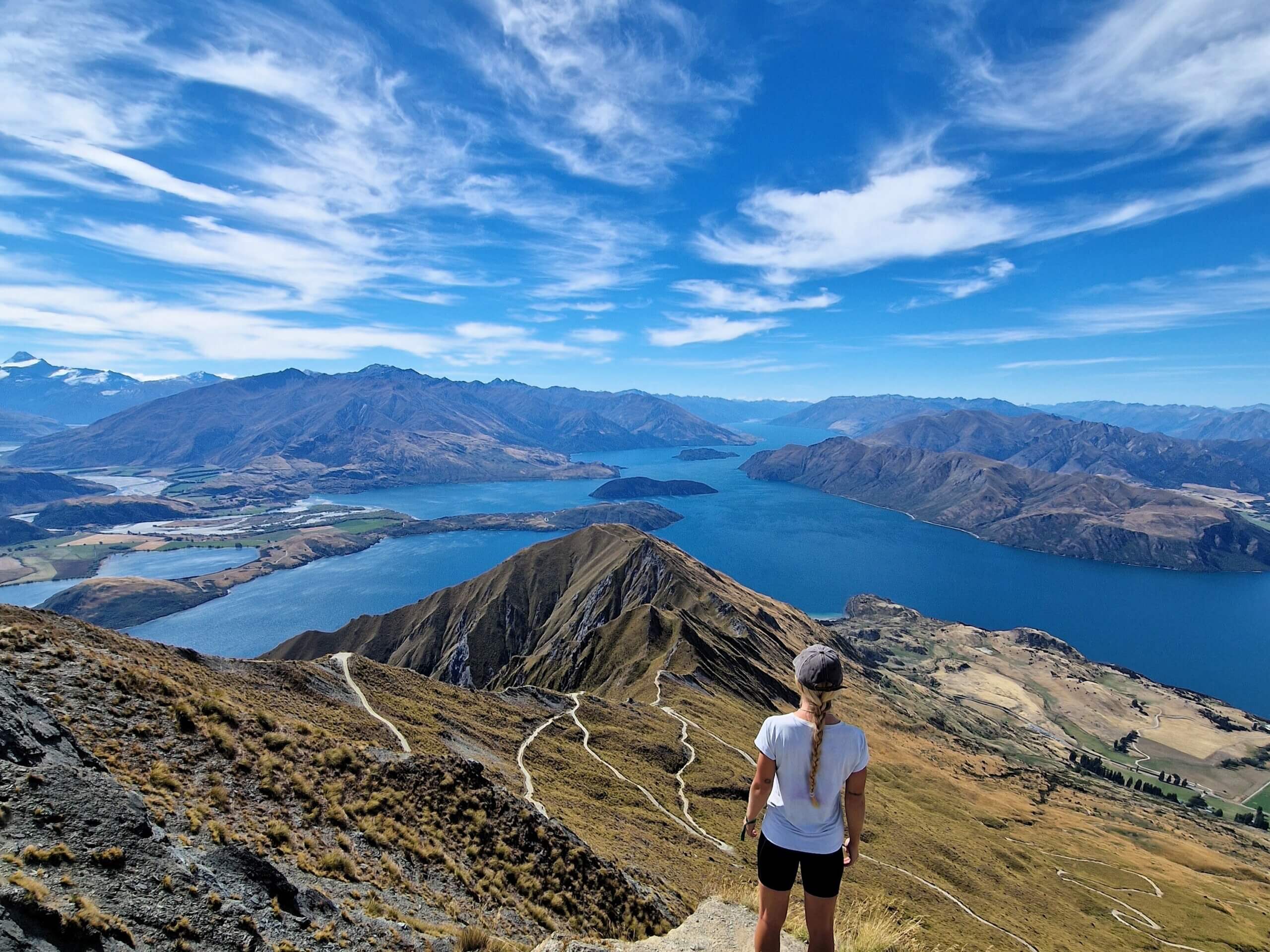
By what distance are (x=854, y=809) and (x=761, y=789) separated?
4.91 ft

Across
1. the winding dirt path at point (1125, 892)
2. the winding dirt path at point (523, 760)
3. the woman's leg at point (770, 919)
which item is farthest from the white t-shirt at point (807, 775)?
the winding dirt path at point (1125, 892)

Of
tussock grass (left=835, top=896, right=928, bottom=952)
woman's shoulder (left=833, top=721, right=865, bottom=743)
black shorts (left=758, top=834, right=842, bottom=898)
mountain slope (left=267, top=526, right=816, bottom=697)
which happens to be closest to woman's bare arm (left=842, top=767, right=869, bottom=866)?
black shorts (left=758, top=834, right=842, bottom=898)

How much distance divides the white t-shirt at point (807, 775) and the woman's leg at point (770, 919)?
2.59 feet

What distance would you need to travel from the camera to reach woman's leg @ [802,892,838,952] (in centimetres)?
779

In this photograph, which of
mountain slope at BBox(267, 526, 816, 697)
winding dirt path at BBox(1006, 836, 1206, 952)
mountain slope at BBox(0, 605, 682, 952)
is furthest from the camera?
mountain slope at BBox(267, 526, 816, 697)

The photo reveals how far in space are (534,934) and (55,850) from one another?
38.4 feet

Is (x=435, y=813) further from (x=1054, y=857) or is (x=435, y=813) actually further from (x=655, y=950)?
(x=1054, y=857)

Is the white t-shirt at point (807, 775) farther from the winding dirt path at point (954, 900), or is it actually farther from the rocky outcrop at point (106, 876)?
the winding dirt path at point (954, 900)

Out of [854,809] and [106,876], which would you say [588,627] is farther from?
[854,809]

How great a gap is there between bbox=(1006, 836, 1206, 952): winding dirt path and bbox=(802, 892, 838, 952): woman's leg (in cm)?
9627

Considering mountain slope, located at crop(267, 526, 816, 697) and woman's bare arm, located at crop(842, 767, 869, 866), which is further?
mountain slope, located at crop(267, 526, 816, 697)

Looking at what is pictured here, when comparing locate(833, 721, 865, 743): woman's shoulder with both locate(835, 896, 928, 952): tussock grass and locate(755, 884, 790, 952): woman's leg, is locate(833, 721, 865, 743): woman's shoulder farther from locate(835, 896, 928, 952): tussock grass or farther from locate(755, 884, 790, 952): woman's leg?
locate(835, 896, 928, 952): tussock grass

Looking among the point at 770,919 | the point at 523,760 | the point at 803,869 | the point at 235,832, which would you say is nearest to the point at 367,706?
the point at 523,760

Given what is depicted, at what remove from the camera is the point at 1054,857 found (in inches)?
3423
